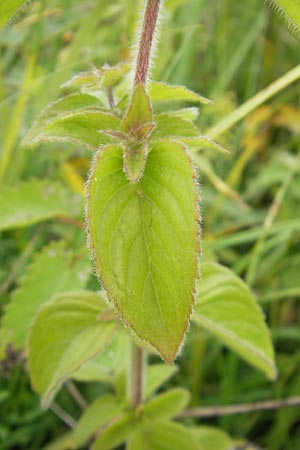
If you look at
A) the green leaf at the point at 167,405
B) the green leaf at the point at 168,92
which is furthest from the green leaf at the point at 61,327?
the green leaf at the point at 168,92

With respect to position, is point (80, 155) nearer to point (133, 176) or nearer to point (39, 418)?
point (39, 418)

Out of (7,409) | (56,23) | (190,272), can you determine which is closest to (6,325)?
(7,409)

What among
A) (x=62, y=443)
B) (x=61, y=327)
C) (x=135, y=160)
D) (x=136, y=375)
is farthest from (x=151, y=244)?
(x=62, y=443)

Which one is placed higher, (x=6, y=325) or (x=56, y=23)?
(x=56, y=23)

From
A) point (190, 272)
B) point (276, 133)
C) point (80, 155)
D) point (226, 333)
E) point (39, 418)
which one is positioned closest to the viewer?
point (190, 272)

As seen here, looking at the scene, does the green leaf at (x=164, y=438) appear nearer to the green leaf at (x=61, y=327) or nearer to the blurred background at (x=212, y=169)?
the green leaf at (x=61, y=327)

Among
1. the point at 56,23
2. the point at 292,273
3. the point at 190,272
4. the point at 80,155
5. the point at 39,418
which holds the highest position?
the point at 56,23
